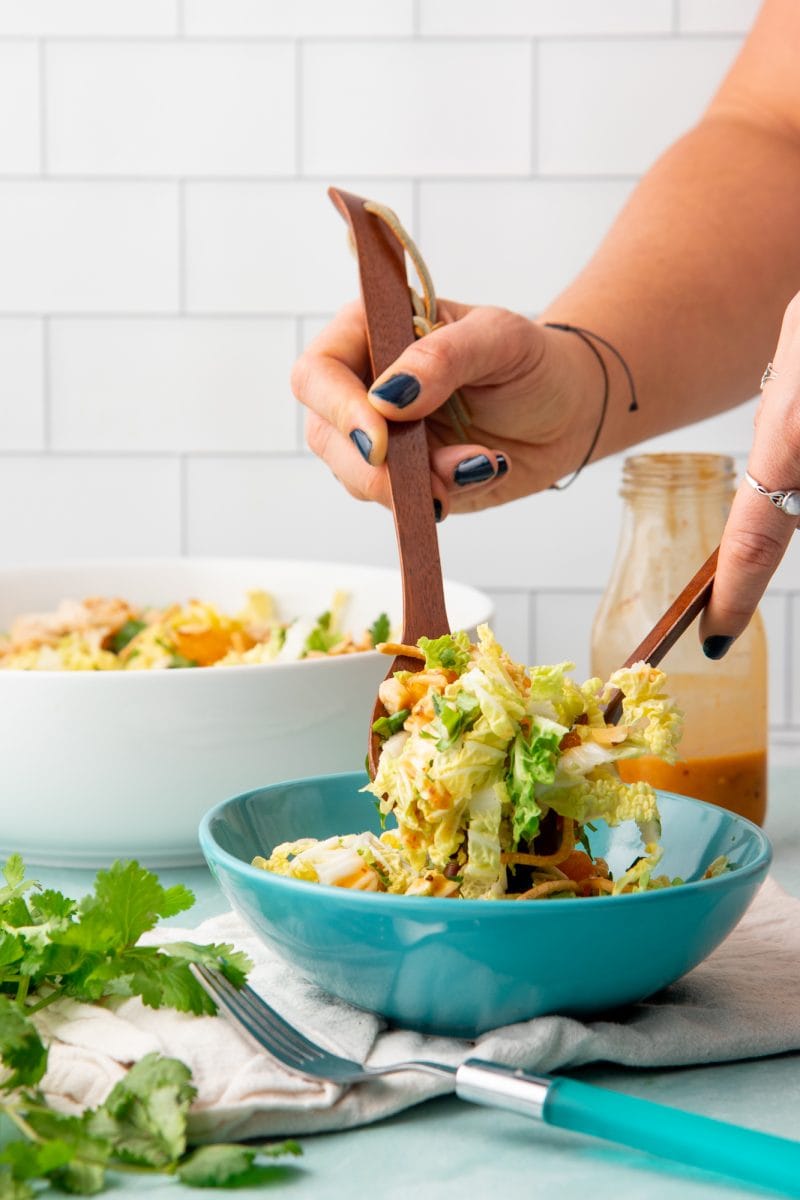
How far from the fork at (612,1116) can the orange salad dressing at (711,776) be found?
1.54ft

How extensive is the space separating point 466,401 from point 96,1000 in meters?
0.64

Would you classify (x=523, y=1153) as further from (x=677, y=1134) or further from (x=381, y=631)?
(x=381, y=631)

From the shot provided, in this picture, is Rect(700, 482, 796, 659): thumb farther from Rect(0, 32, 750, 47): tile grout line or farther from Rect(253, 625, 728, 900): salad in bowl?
Rect(0, 32, 750, 47): tile grout line

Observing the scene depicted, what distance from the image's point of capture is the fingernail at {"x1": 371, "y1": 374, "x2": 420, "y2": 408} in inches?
39.6

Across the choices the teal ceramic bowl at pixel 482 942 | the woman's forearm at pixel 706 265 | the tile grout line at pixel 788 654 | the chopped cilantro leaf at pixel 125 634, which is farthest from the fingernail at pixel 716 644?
the tile grout line at pixel 788 654

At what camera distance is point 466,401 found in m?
1.20

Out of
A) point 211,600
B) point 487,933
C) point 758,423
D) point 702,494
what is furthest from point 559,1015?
point 211,600

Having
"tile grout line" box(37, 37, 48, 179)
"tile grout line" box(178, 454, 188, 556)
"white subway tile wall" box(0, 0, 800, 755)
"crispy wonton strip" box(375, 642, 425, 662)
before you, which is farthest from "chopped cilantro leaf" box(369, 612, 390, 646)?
"tile grout line" box(37, 37, 48, 179)

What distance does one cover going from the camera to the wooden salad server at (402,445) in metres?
0.94

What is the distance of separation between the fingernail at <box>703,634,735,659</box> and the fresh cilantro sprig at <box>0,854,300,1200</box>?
13.3 inches

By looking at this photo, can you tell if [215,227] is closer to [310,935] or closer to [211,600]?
[211,600]

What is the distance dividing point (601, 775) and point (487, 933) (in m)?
0.12

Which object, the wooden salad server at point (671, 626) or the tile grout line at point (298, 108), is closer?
the wooden salad server at point (671, 626)

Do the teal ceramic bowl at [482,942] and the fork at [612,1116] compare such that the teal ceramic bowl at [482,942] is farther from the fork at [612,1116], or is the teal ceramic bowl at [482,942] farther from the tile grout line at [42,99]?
the tile grout line at [42,99]
